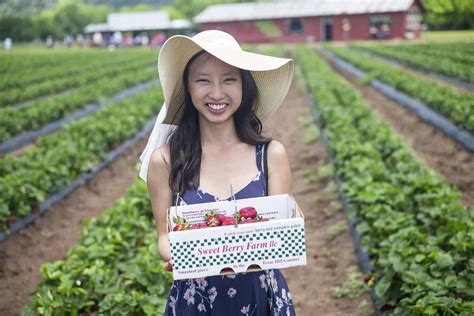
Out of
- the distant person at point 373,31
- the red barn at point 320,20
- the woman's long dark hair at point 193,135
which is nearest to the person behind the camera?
the woman's long dark hair at point 193,135

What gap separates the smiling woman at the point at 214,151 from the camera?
7.98 feet

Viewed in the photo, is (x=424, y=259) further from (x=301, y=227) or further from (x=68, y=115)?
(x=68, y=115)

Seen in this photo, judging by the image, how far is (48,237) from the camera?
260 inches

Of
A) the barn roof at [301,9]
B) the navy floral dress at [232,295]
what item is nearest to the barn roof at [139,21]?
the barn roof at [301,9]

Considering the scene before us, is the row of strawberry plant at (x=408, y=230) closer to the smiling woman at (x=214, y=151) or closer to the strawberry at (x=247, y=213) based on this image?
the smiling woman at (x=214, y=151)

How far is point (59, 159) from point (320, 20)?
43555 mm

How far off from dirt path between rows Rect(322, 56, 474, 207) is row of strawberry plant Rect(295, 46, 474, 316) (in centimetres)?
113

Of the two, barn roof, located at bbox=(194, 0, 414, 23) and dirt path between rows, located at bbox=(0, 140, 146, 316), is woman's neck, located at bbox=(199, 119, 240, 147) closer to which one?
dirt path between rows, located at bbox=(0, 140, 146, 316)

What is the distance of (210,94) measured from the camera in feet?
8.07

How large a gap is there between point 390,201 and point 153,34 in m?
63.3

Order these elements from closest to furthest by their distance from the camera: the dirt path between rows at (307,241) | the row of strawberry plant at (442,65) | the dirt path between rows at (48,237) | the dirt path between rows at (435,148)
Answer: the dirt path between rows at (307,241), the dirt path between rows at (48,237), the dirt path between rows at (435,148), the row of strawberry plant at (442,65)

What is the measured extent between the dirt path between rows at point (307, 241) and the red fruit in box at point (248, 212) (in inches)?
33.9

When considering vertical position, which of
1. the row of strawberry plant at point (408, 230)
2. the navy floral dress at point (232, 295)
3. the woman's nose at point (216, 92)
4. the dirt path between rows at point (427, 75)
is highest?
the woman's nose at point (216, 92)

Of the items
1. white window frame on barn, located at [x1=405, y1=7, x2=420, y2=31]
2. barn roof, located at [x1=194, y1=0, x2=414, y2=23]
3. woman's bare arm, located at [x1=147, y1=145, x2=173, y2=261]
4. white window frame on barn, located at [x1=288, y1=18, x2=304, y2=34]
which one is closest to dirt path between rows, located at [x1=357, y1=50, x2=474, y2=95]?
woman's bare arm, located at [x1=147, y1=145, x2=173, y2=261]
